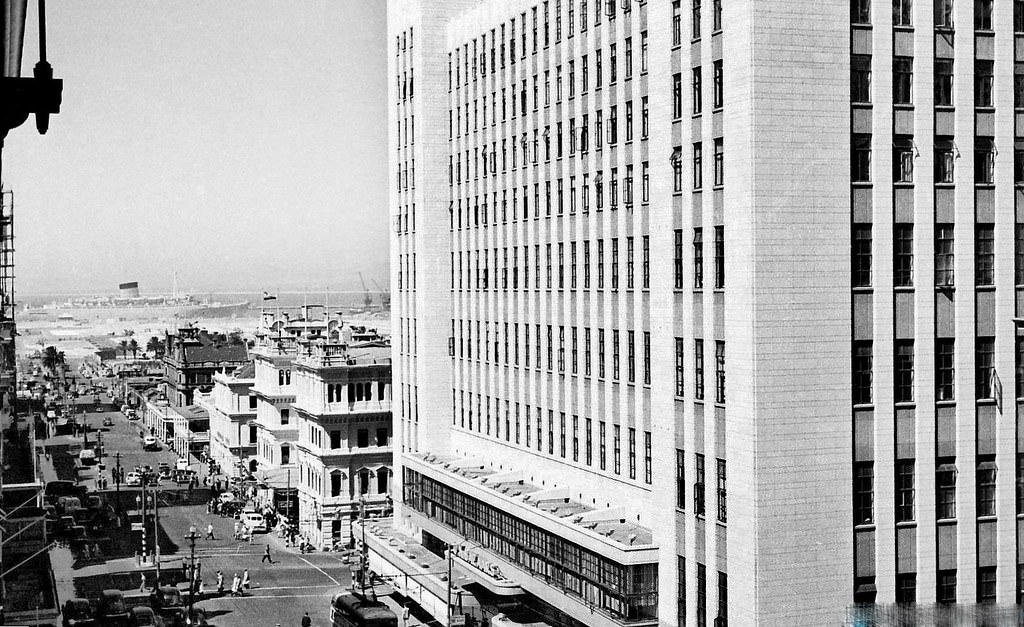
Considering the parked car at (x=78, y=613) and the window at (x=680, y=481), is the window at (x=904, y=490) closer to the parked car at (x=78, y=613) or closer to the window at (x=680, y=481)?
the window at (x=680, y=481)

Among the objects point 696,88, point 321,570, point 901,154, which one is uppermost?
point 696,88

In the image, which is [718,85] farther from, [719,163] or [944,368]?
[944,368]

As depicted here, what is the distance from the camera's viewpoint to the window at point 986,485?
129 ft

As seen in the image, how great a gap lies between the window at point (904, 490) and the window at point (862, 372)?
2.34 m

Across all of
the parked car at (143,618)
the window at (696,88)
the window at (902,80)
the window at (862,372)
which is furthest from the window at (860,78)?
the parked car at (143,618)

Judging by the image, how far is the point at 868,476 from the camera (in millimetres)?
38094

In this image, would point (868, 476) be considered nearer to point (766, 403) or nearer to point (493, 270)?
point (766, 403)

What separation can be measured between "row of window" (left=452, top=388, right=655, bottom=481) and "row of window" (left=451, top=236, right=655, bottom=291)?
577 cm

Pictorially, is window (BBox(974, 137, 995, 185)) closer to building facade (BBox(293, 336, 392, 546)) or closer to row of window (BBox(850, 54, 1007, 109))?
row of window (BBox(850, 54, 1007, 109))

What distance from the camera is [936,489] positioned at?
127ft

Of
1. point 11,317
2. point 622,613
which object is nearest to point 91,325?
point 11,317

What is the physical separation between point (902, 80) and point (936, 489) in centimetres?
1290

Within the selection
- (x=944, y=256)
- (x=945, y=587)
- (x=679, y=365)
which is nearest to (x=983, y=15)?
(x=944, y=256)

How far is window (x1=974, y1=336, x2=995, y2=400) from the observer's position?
39.3 m
